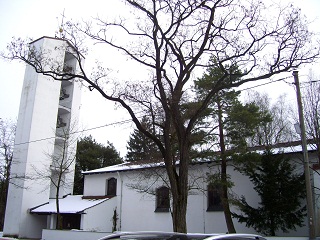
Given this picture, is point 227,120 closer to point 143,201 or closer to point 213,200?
point 213,200

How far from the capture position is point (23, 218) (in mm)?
35094

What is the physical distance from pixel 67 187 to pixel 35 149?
609 centimetres

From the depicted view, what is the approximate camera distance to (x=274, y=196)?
22297mm

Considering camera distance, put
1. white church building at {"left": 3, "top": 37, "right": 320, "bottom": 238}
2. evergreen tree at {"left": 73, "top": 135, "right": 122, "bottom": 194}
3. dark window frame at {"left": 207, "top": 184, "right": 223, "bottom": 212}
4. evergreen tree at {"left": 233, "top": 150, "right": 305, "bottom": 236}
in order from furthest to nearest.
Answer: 1. evergreen tree at {"left": 73, "top": 135, "right": 122, "bottom": 194}
2. white church building at {"left": 3, "top": 37, "right": 320, "bottom": 238}
3. dark window frame at {"left": 207, "top": 184, "right": 223, "bottom": 212}
4. evergreen tree at {"left": 233, "top": 150, "right": 305, "bottom": 236}

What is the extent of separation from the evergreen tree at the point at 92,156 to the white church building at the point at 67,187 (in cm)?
1493

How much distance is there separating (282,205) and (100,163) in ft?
128

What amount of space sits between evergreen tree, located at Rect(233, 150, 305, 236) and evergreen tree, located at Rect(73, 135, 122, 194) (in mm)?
33374

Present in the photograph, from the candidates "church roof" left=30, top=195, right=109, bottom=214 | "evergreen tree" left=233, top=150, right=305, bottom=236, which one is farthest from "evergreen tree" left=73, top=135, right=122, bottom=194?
"evergreen tree" left=233, top=150, right=305, bottom=236

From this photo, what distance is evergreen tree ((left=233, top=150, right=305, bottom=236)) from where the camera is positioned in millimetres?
21859

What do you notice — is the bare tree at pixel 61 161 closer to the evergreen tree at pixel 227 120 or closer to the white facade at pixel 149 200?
the white facade at pixel 149 200

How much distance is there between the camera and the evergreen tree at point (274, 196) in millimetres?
21859

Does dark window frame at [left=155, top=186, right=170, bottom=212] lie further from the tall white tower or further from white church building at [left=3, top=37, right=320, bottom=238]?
the tall white tower

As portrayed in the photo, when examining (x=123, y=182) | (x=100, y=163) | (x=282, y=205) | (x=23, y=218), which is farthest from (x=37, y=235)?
(x=282, y=205)

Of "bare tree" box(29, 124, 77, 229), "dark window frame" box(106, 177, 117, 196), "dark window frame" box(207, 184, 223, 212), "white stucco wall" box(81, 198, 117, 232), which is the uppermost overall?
"bare tree" box(29, 124, 77, 229)
